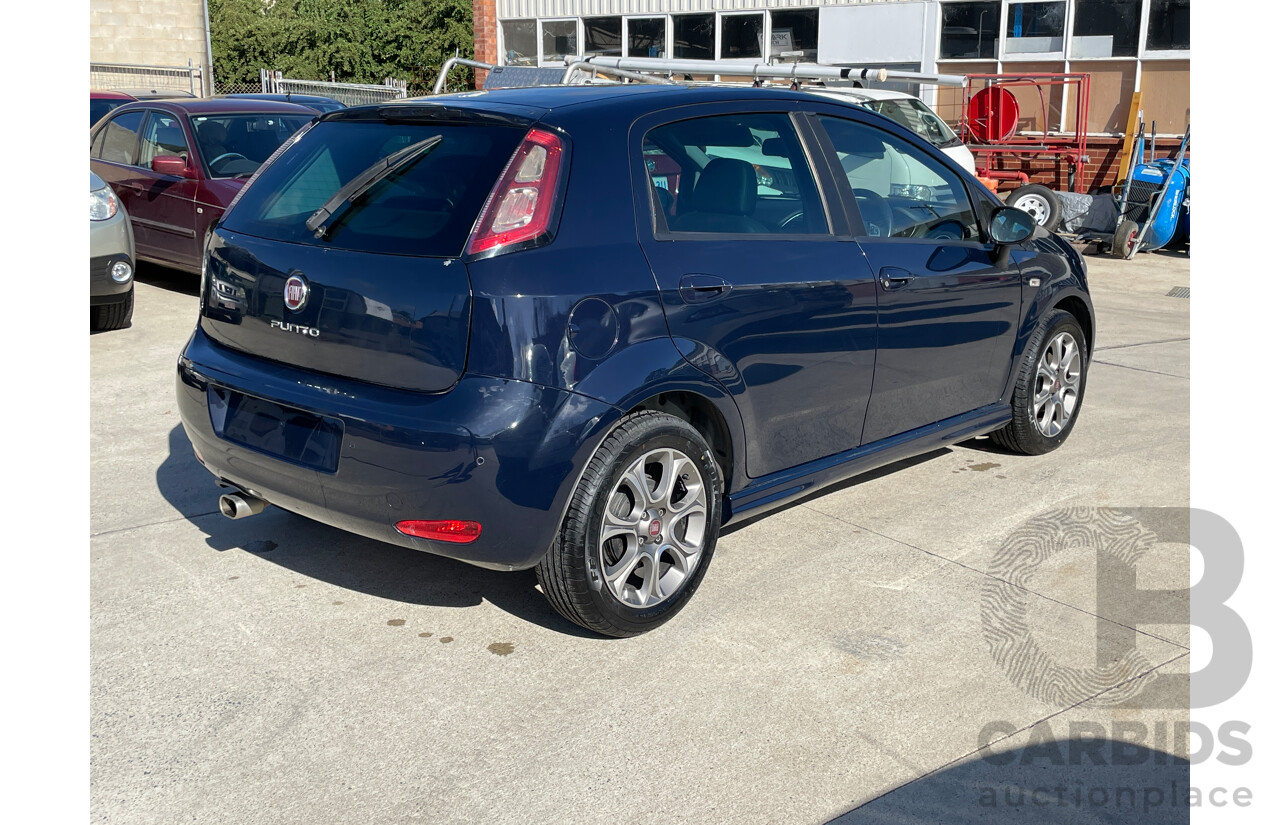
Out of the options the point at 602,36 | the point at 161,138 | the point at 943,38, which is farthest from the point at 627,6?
the point at 161,138

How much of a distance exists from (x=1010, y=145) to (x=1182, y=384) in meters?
9.40

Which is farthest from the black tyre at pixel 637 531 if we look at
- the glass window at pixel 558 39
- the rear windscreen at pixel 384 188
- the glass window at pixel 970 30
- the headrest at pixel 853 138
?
the glass window at pixel 558 39

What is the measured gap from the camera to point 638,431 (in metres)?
3.79

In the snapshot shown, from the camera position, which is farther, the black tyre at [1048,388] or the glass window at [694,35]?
the glass window at [694,35]

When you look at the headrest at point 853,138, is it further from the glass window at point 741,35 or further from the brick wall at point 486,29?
the brick wall at point 486,29

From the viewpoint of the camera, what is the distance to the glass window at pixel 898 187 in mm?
4777

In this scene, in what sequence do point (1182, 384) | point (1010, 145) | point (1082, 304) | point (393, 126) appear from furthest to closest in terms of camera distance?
point (1010, 145) → point (1182, 384) → point (1082, 304) → point (393, 126)

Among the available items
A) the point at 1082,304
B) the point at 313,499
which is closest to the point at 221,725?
the point at 313,499

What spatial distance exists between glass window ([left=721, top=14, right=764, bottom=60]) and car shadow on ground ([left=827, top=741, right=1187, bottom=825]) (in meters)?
16.6

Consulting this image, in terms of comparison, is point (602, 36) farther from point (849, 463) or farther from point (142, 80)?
point (849, 463)

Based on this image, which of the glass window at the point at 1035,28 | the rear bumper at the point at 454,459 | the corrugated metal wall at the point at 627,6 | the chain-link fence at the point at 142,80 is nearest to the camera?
the rear bumper at the point at 454,459

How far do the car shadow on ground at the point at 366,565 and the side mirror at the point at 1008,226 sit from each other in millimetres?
2498

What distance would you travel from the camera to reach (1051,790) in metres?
3.17

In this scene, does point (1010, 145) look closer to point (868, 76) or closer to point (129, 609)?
point (868, 76)
